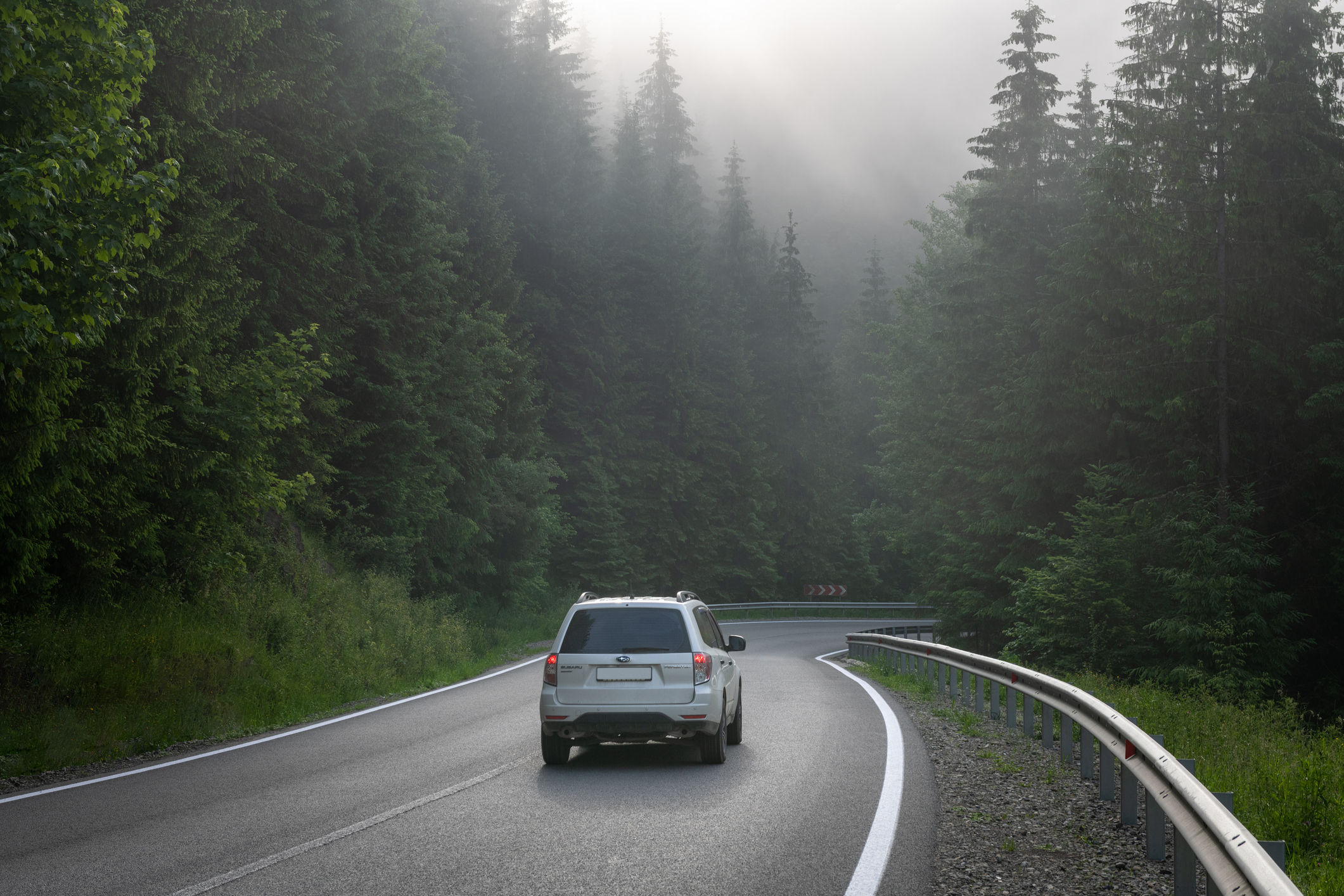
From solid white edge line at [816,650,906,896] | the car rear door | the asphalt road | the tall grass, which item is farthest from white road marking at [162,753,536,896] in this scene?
the tall grass

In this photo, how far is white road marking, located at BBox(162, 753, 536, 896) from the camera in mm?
5812

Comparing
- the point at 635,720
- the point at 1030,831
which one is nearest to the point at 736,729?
the point at 635,720

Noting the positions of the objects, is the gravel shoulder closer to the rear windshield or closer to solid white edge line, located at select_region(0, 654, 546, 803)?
the rear windshield

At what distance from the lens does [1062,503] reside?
27.8 m

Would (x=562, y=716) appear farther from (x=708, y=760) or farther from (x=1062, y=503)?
(x=1062, y=503)

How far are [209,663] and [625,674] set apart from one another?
266 inches

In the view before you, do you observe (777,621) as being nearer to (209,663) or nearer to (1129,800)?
(209,663)

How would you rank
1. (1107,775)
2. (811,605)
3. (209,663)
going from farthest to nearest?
(811,605) → (209,663) → (1107,775)

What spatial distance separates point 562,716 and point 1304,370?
64.6 ft

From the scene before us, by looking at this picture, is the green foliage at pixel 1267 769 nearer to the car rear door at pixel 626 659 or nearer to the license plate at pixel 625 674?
the car rear door at pixel 626 659

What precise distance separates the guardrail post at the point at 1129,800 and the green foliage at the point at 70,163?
9.68 metres

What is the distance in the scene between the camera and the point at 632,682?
33.3 ft

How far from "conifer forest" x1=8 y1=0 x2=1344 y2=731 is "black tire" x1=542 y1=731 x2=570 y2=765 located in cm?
594

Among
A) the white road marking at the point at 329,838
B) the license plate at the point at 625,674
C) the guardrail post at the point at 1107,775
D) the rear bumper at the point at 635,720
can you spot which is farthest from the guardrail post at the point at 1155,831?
the white road marking at the point at 329,838
